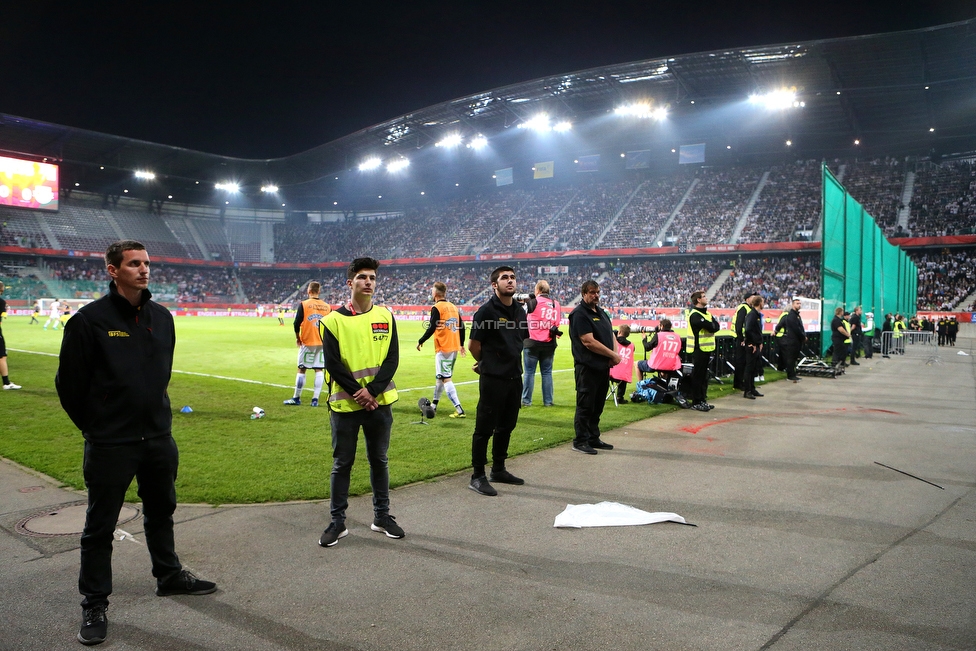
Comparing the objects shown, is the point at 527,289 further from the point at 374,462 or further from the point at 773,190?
the point at 374,462

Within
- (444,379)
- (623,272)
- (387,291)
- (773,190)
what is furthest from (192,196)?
(444,379)

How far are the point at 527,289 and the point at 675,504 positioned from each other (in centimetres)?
4861

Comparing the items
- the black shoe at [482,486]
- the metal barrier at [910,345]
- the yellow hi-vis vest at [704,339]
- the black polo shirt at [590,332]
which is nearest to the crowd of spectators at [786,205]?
the metal barrier at [910,345]

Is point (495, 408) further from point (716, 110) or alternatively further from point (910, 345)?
point (716, 110)

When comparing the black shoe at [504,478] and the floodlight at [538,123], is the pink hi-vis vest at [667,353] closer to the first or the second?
the black shoe at [504,478]

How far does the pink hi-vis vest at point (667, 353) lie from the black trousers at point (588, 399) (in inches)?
156

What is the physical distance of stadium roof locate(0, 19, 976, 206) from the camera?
1404 inches

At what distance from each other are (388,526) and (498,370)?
189cm

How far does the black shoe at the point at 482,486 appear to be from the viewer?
18.0 feet

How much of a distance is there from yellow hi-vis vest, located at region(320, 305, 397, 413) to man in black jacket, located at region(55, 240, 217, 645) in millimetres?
1181

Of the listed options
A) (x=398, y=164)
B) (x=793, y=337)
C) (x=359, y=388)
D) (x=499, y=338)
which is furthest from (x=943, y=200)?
(x=359, y=388)

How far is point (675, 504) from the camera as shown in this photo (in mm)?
5227

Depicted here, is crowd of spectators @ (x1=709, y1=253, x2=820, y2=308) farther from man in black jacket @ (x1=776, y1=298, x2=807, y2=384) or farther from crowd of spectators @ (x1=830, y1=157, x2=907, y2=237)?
man in black jacket @ (x1=776, y1=298, x2=807, y2=384)

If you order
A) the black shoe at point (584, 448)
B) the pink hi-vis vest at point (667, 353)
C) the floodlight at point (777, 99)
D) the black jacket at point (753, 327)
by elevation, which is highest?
the floodlight at point (777, 99)
